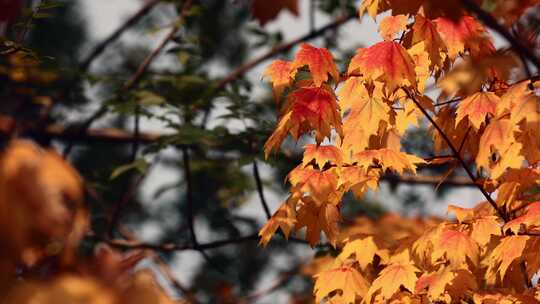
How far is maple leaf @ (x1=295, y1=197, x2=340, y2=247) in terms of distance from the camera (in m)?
2.61

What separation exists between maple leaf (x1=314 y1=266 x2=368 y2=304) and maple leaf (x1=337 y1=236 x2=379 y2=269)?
0.08m

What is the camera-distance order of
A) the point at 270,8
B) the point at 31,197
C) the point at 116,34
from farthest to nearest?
1. the point at 116,34
2. the point at 270,8
3. the point at 31,197

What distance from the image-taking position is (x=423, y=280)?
2488 mm

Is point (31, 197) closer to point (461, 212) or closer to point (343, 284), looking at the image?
point (343, 284)

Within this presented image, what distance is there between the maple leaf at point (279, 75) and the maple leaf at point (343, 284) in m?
0.63

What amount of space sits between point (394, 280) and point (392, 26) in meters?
0.90

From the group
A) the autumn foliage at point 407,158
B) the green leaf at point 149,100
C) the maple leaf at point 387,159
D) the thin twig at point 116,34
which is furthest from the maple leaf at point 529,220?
the thin twig at point 116,34

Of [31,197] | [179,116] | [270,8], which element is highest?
[270,8]

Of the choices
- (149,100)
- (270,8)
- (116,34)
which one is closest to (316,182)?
(270,8)

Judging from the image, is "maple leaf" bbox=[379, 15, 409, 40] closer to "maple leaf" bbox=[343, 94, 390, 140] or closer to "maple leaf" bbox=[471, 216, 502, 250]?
"maple leaf" bbox=[343, 94, 390, 140]

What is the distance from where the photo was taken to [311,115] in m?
2.52

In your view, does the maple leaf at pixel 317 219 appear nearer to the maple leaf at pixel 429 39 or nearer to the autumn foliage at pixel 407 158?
the autumn foliage at pixel 407 158

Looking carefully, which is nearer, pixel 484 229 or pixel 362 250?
pixel 484 229

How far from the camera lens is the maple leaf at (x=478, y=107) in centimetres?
254
